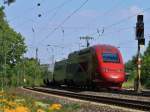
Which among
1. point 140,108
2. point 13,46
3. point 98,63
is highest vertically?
point 13,46

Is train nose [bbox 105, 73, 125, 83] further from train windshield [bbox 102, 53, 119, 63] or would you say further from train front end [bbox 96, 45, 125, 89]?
train windshield [bbox 102, 53, 119, 63]

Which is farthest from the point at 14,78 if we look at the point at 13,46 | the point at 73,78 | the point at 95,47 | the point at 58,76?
the point at 95,47

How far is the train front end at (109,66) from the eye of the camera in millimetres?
43188

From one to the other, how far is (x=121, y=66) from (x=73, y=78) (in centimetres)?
881

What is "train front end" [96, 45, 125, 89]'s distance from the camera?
142ft

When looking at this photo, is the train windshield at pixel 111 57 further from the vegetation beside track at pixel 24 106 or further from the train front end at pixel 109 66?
the vegetation beside track at pixel 24 106

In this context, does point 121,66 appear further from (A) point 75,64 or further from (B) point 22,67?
(B) point 22,67

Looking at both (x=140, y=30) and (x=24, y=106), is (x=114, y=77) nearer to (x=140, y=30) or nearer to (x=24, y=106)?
(x=140, y=30)

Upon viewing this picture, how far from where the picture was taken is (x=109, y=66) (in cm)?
4362

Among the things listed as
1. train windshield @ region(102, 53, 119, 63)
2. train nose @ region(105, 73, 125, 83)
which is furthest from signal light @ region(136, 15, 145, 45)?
train nose @ region(105, 73, 125, 83)

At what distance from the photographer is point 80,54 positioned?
161ft

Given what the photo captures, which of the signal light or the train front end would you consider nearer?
the train front end

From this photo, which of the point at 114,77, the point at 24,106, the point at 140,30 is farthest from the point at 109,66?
the point at 24,106

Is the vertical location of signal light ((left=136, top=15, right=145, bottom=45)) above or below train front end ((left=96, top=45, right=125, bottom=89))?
above
